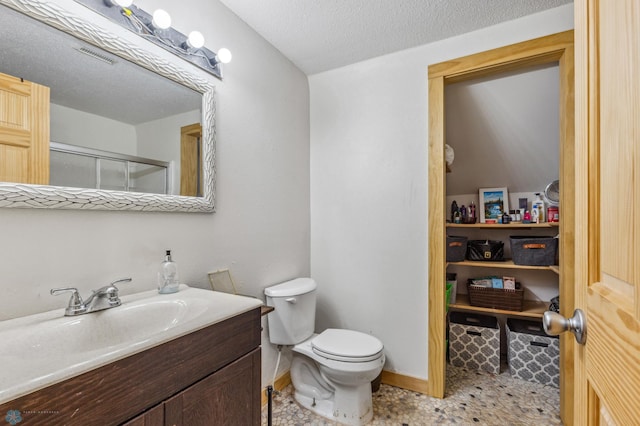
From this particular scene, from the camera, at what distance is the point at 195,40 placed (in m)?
1.33

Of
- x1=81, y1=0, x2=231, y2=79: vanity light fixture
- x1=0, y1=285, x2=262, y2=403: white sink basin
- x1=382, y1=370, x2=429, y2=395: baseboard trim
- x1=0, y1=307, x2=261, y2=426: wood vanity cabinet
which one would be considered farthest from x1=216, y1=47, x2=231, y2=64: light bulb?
x1=382, y1=370, x2=429, y2=395: baseboard trim

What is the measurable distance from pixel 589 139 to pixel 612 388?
43cm

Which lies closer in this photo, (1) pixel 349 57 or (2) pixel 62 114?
(2) pixel 62 114

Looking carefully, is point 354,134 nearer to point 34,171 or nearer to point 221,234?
point 221,234

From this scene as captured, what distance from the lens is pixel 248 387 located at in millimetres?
1054

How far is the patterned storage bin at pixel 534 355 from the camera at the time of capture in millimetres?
1988

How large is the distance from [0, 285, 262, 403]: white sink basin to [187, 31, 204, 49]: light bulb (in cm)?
107

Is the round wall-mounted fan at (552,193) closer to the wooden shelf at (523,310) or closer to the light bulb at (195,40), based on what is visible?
the wooden shelf at (523,310)

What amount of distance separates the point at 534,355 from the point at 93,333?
2503mm

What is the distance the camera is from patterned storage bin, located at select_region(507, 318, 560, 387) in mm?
1988

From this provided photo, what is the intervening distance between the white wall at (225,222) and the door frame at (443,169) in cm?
92

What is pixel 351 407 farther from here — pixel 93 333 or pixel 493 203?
pixel 493 203

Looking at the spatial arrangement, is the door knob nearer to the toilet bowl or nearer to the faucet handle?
the toilet bowl

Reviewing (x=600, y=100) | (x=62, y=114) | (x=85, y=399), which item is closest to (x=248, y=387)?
(x=85, y=399)
